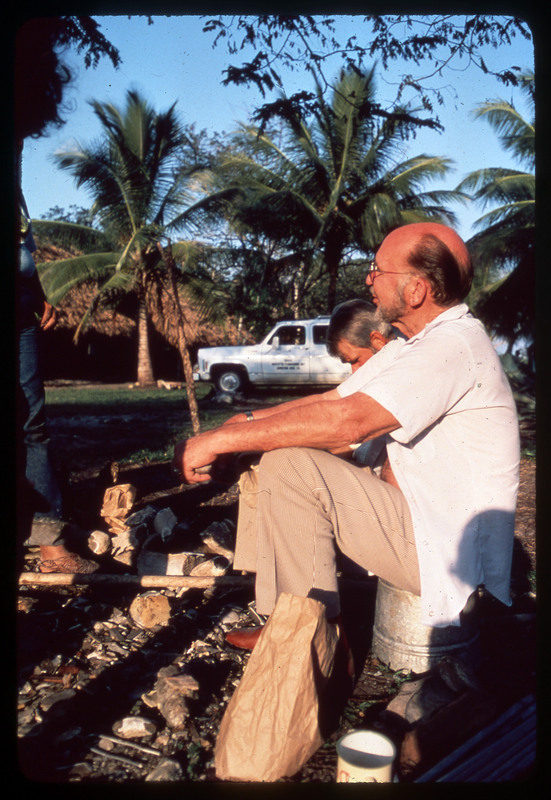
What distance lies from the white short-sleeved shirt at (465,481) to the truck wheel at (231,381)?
1497 centimetres

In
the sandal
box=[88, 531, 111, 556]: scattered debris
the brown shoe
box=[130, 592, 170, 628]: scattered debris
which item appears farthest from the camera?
box=[88, 531, 111, 556]: scattered debris

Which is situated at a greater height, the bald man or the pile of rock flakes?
the bald man

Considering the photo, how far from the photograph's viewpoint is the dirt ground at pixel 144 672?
1.74 metres

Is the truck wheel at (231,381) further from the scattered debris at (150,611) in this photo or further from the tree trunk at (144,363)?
the scattered debris at (150,611)

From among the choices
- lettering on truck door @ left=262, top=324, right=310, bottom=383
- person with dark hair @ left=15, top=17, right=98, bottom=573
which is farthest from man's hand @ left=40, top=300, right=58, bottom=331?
lettering on truck door @ left=262, top=324, right=310, bottom=383

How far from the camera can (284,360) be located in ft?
54.1

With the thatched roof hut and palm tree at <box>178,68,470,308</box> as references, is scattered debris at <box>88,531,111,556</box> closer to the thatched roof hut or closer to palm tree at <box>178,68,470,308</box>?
palm tree at <box>178,68,470,308</box>

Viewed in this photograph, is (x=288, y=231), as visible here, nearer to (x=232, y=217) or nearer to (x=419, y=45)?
(x=232, y=217)

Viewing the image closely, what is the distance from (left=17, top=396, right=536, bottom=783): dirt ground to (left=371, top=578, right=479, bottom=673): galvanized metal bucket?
0.08 meters

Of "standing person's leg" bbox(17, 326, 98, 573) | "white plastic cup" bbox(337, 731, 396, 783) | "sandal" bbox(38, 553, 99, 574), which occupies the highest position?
"standing person's leg" bbox(17, 326, 98, 573)

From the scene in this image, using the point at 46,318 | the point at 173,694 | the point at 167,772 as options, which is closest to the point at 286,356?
the point at 46,318

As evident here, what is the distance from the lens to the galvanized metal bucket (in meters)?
2.07

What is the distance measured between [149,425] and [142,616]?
678 centimetres

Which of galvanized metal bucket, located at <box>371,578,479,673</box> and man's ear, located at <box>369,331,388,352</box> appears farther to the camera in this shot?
man's ear, located at <box>369,331,388,352</box>
